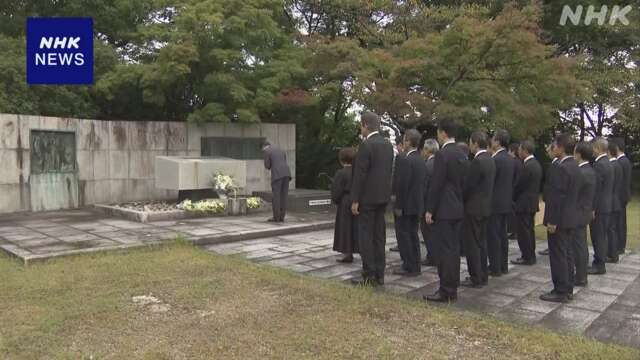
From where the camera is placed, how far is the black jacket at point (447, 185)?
5.13 meters

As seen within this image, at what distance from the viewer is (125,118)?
48.3 ft

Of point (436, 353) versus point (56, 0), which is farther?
point (56, 0)

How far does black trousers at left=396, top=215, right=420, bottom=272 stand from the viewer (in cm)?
642

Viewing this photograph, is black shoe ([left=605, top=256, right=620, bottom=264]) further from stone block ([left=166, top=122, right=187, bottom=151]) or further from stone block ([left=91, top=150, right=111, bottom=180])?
stone block ([left=91, top=150, right=111, bottom=180])

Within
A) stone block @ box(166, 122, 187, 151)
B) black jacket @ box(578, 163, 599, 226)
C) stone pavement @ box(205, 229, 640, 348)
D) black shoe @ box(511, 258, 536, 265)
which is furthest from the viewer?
stone block @ box(166, 122, 187, 151)

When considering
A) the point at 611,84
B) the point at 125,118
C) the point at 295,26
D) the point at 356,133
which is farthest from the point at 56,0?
the point at 611,84

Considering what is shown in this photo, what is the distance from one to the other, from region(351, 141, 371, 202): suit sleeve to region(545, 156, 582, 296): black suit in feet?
6.30

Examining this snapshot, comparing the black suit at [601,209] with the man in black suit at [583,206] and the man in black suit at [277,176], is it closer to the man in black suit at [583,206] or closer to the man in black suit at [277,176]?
the man in black suit at [583,206]

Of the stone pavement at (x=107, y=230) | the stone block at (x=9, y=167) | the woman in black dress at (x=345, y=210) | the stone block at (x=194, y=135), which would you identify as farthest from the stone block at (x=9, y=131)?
the woman in black dress at (x=345, y=210)

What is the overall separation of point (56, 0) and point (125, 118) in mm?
3983

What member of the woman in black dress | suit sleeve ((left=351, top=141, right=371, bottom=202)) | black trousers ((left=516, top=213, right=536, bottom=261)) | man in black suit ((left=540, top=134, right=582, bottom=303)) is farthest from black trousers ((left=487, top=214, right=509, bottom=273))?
suit sleeve ((left=351, top=141, right=371, bottom=202))

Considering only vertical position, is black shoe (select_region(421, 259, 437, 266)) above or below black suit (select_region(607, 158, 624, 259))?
below

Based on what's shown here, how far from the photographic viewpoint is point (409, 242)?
647 centimetres

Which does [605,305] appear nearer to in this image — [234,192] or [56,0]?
[234,192]
